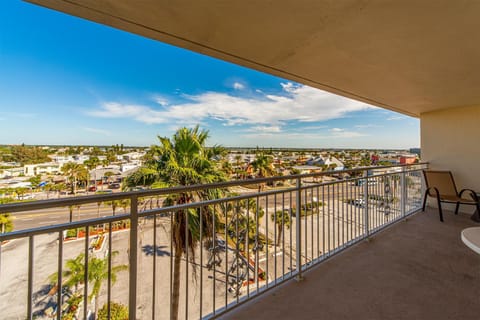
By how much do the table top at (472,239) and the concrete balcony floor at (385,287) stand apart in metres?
0.69

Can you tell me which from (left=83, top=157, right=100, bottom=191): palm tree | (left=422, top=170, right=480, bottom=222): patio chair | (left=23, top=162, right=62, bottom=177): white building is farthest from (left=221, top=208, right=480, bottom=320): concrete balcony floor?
(left=83, top=157, right=100, bottom=191): palm tree

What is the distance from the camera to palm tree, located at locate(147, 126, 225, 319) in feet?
12.6

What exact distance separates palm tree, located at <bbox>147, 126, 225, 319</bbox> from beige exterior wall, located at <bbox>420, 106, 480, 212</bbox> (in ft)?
16.2

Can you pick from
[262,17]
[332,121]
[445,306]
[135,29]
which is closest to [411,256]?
[445,306]

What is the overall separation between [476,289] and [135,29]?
3856 millimetres

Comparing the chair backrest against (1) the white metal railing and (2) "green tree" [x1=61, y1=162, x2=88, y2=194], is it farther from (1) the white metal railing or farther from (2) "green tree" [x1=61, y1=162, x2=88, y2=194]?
(2) "green tree" [x1=61, y1=162, x2=88, y2=194]

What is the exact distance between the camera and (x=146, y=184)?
3.98m

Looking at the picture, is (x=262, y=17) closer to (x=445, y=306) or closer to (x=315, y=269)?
(x=315, y=269)

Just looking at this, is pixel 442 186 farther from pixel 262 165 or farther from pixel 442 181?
pixel 262 165

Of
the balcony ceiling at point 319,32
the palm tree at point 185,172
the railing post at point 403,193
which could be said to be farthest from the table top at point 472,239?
the palm tree at point 185,172

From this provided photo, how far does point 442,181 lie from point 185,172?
5.58 m

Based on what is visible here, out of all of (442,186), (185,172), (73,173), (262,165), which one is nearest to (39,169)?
(73,173)

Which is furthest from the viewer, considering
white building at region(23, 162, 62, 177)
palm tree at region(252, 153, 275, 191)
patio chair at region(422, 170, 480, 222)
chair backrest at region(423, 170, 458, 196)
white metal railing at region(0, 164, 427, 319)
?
palm tree at region(252, 153, 275, 191)

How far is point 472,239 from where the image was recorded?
4.51 ft
